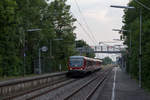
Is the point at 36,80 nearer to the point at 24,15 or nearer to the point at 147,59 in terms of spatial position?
the point at 147,59

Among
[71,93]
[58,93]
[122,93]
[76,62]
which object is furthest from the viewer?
[76,62]

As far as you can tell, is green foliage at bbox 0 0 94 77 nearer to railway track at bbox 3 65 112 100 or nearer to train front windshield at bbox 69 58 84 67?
train front windshield at bbox 69 58 84 67

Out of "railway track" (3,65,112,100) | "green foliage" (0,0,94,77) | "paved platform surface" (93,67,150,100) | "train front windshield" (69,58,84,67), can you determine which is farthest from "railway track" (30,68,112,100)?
"green foliage" (0,0,94,77)

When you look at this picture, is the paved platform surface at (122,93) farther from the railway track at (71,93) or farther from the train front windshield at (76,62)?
the train front windshield at (76,62)

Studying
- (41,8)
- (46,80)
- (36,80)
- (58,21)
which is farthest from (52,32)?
(36,80)

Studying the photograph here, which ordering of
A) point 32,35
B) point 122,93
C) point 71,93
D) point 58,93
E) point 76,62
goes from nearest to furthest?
point 71,93, point 122,93, point 58,93, point 76,62, point 32,35

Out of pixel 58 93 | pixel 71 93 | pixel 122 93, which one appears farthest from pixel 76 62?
pixel 71 93

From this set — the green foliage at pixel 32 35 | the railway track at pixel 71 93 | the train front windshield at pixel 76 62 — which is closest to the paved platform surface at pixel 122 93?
the railway track at pixel 71 93

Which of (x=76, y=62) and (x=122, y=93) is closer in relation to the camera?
(x=122, y=93)

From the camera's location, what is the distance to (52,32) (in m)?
56.7

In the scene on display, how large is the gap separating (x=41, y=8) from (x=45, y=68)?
11.4 meters

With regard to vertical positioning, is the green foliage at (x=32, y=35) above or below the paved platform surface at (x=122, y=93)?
above

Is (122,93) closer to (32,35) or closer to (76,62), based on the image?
(76,62)

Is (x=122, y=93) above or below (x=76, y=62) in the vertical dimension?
below
